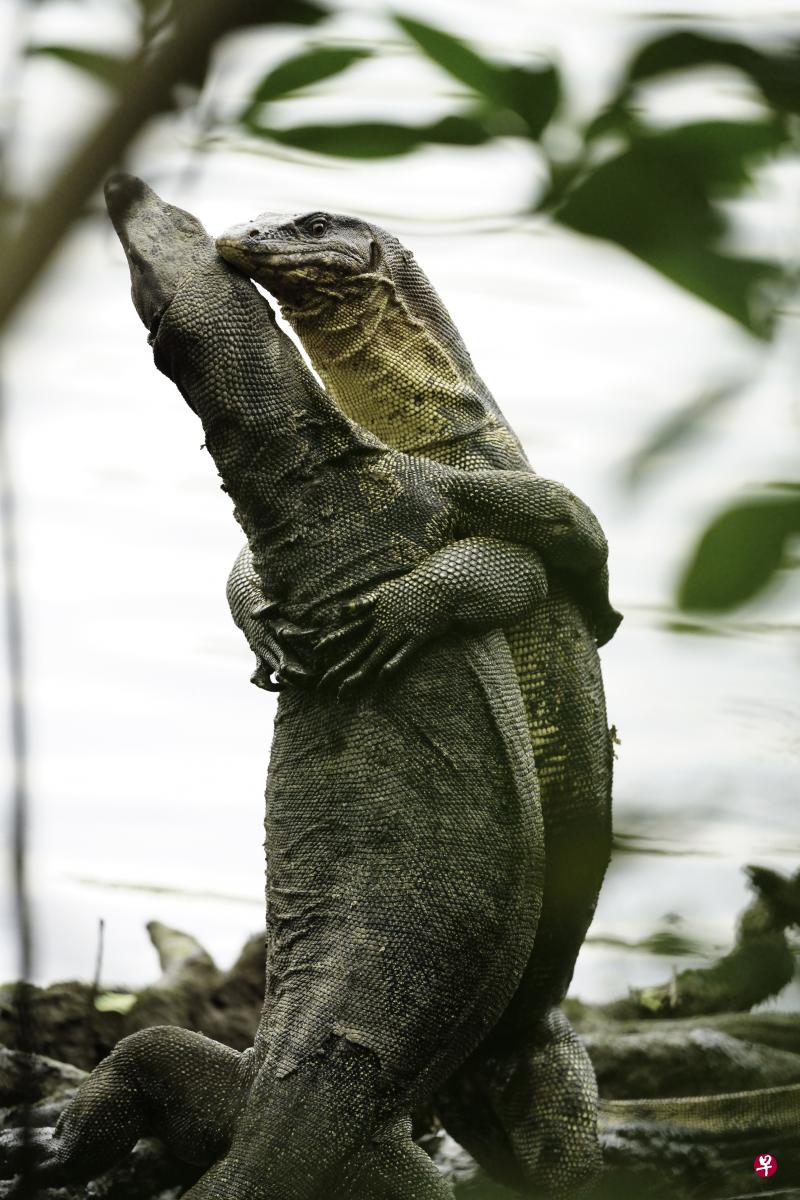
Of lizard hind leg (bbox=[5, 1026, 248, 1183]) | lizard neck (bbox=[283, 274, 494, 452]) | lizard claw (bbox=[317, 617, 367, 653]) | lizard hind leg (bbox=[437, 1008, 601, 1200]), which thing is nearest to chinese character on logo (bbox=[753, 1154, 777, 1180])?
lizard hind leg (bbox=[437, 1008, 601, 1200])

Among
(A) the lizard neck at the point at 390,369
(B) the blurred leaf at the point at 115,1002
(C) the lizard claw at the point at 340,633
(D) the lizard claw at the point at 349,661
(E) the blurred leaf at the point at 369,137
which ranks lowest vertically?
(B) the blurred leaf at the point at 115,1002

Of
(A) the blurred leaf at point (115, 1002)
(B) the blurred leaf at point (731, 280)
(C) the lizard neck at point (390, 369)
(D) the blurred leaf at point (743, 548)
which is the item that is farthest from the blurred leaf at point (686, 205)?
(A) the blurred leaf at point (115, 1002)

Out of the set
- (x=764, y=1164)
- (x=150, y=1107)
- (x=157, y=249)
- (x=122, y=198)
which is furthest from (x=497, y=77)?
(x=764, y=1164)

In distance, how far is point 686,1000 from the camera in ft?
22.6

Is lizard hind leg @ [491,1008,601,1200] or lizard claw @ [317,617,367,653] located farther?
lizard hind leg @ [491,1008,601,1200]

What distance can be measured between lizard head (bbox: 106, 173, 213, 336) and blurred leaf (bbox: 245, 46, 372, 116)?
2802 mm

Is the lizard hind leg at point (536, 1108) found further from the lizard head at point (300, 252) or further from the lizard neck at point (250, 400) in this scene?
the lizard head at point (300, 252)

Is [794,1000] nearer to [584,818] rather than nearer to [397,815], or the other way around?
[397,815]

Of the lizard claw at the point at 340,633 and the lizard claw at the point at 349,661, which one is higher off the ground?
the lizard claw at the point at 340,633

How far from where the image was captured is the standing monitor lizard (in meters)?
3.57

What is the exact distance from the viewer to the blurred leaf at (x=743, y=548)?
809mm

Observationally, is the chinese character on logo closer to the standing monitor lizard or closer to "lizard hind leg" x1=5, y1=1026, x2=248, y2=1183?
the standing monitor lizard

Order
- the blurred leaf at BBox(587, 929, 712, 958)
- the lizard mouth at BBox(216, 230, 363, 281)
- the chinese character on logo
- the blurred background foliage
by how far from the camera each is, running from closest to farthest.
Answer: the blurred background foliage < the blurred leaf at BBox(587, 929, 712, 958) < the lizard mouth at BBox(216, 230, 363, 281) < the chinese character on logo

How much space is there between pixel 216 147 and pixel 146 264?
2.90 meters
